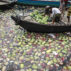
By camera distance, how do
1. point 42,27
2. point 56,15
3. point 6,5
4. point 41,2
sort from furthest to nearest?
point 41,2
point 6,5
point 56,15
point 42,27

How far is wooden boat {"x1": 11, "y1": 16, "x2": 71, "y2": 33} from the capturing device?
611 centimetres

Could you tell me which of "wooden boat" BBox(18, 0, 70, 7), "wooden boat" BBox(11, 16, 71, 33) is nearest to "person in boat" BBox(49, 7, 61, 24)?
"wooden boat" BBox(11, 16, 71, 33)

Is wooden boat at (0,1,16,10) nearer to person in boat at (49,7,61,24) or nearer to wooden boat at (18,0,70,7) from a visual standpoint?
wooden boat at (18,0,70,7)

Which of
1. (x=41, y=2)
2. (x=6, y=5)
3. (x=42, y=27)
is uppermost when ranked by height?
(x=41, y=2)

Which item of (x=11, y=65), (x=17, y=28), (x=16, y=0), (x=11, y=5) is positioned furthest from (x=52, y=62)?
(x=16, y=0)

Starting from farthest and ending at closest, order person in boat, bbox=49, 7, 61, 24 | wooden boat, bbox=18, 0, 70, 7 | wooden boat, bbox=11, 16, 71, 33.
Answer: wooden boat, bbox=18, 0, 70, 7 < person in boat, bbox=49, 7, 61, 24 < wooden boat, bbox=11, 16, 71, 33

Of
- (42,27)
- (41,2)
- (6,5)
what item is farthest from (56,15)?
(6,5)

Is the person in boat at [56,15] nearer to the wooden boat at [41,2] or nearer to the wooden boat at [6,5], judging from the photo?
the wooden boat at [41,2]

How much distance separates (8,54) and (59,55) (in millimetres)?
2269

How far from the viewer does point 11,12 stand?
1026 cm

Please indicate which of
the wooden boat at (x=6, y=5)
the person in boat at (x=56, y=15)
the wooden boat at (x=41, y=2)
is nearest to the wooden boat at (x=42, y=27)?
the person in boat at (x=56, y=15)

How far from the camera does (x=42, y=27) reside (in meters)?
6.26

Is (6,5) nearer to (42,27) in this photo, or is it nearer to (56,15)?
(56,15)

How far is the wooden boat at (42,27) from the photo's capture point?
241 inches
